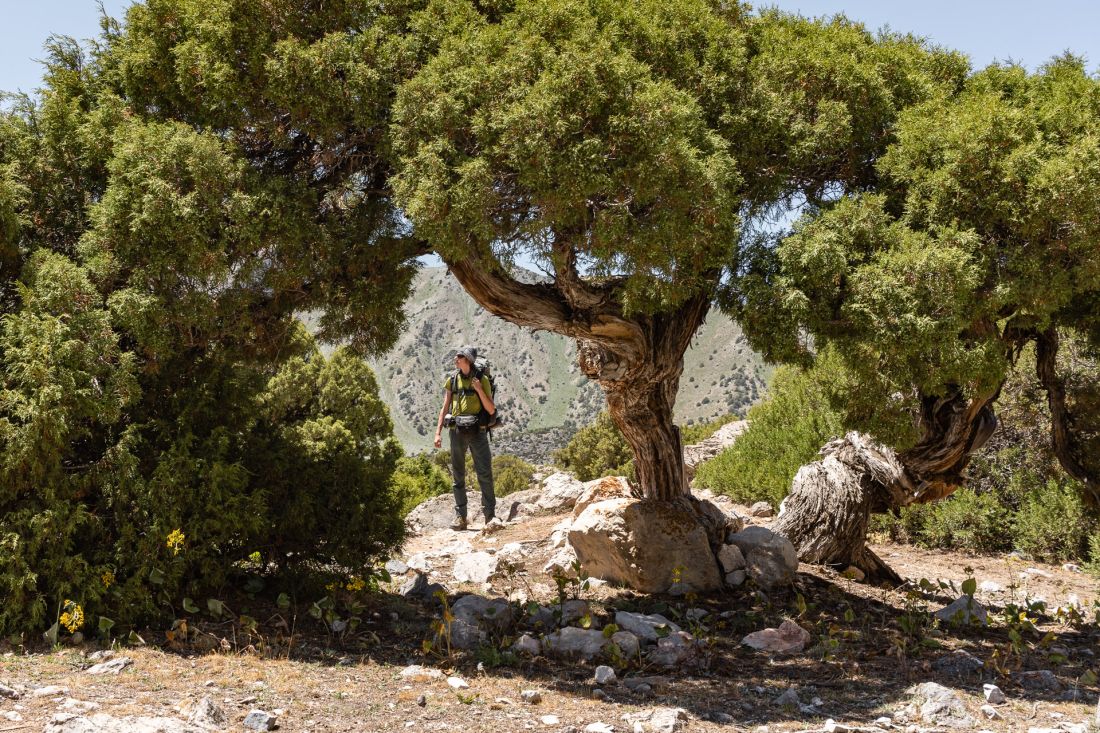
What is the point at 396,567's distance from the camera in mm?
8156

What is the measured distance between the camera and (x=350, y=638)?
5871 mm

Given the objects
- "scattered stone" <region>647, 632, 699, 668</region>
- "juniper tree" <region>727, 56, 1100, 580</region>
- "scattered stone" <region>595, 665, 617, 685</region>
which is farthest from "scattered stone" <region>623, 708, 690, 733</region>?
"juniper tree" <region>727, 56, 1100, 580</region>

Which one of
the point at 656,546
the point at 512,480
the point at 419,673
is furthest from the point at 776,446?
the point at 512,480

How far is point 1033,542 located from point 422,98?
31.3 feet

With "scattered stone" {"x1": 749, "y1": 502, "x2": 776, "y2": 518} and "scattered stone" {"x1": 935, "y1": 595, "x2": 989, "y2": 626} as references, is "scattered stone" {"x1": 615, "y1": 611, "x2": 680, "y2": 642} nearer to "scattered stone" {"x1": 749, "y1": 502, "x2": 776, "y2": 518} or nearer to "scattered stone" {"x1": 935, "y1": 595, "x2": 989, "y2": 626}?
"scattered stone" {"x1": 935, "y1": 595, "x2": 989, "y2": 626}

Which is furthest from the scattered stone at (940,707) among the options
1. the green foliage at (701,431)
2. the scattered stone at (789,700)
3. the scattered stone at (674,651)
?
the green foliage at (701,431)

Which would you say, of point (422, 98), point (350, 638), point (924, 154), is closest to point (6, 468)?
point (350, 638)

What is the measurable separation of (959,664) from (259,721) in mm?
4493

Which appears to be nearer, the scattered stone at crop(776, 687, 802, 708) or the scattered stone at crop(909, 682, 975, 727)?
the scattered stone at crop(909, 682, 975, 727)

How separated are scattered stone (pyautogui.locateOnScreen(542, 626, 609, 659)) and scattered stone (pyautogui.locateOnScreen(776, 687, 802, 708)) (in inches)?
51.4

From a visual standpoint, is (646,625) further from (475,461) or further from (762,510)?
(762,510)

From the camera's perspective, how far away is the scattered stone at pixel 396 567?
805 cm

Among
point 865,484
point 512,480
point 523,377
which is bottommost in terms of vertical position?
point 865,484

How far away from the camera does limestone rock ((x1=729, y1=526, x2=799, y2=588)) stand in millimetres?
7566
